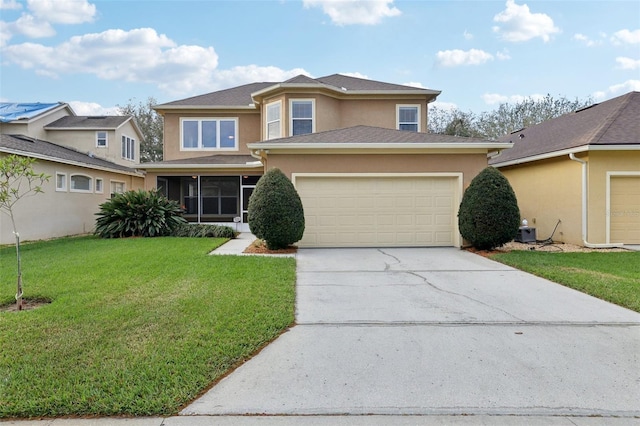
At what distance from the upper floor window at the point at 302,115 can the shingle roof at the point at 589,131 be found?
790 centimetres

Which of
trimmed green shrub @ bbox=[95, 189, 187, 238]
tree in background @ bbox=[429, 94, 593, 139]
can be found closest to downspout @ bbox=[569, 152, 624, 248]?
trimmed green shrub @ bbox=[95, 189, 187, 238]

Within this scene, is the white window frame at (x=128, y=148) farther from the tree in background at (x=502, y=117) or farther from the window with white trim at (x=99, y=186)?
the tree in background at (x=502, y=117)

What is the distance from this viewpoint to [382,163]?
37.1 ft

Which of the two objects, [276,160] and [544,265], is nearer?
[544,265]

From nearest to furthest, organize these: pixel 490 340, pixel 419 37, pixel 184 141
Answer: pixel 490 340 → pixel 419 37 → pixel 184 141

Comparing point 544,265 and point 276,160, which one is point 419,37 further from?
point 544,265

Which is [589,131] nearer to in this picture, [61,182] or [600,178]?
[600,178]

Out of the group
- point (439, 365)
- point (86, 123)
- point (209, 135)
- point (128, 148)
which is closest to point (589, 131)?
point (439, 365)

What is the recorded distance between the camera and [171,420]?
9.08 feet

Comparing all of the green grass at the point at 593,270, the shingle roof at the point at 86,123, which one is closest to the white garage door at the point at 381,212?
the green grass at the point at 593,270

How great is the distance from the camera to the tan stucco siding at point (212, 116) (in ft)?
57.2

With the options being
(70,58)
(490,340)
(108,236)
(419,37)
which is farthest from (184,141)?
(490,340)

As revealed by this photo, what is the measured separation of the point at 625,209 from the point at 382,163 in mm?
7436

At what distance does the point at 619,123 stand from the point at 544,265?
23.4 ft
